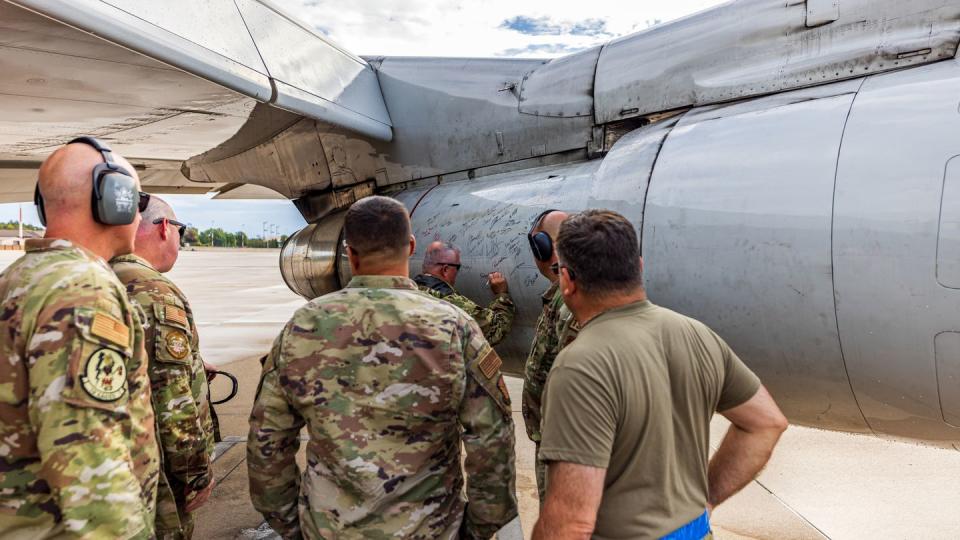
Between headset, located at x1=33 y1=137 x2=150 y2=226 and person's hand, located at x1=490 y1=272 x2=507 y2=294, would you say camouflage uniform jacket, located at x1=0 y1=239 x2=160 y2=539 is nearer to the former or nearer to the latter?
headset, located at x1=33 y1=137 x2=150 y2=226

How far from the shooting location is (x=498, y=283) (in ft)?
11.3

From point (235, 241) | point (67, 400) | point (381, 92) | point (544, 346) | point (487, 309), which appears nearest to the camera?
point (67, 400)

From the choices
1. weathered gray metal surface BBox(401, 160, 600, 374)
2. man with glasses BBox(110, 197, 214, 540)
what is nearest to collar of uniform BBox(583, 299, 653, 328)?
man with glasses BBox(110, 197, 214, 540)

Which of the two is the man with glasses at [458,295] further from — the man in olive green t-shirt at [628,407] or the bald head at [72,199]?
the bald head at [72,199]

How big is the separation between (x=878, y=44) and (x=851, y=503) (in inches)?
98.6

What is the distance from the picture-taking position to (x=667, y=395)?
152 centimetres

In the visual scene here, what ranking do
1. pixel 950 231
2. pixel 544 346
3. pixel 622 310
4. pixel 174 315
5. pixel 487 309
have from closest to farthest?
pixel 622 310
pixel 950 231
pixel 174 315
pixel 544 346
pixel 487 309

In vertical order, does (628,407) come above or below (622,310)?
below

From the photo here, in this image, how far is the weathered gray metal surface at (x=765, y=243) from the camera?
233 centimetres

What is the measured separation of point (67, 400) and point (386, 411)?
2.47 feet

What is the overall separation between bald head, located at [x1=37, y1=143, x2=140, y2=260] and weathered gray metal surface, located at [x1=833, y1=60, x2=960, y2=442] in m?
2.17

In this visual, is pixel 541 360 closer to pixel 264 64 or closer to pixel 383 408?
pixel 383 408

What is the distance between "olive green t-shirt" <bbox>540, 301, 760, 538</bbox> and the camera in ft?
4.76

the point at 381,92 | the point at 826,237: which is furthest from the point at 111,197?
the point at 381,92
